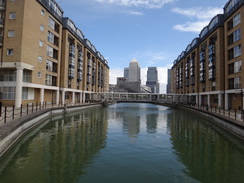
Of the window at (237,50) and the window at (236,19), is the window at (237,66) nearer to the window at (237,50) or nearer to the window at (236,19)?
the window at (237,50)

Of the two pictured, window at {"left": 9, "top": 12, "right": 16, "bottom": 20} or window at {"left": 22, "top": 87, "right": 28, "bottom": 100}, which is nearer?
window at {"left": 9, "top": 12, "right": 16, "bottom": 20}

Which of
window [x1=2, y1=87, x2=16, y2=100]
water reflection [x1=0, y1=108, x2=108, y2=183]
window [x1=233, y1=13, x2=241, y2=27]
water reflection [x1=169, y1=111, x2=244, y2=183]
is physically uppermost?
window [x1=233, y1=13, x2=241, y2=27]

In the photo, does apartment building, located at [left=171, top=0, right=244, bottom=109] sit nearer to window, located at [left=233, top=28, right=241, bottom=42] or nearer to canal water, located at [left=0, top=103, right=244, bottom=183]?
window, located at [left=233, top=28, right=241, bottom=42]

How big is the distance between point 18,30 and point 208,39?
1991 inches

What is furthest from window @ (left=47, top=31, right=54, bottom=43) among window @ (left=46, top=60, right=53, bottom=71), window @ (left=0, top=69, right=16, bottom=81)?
window @ (left=0, top=69, right=16, bottom=81)

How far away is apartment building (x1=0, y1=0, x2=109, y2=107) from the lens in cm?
3198

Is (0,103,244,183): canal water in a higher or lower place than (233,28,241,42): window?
lower

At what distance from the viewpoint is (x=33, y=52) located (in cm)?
3553

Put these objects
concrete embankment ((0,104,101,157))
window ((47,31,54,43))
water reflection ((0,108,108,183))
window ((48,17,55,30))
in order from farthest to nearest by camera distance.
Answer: window ((48,17,55,30)), window ((47,31,54,43)), concrete embankment ((0,104,101,157)), water reflection ((0,108,108,183))

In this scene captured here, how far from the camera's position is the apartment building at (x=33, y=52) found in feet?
105

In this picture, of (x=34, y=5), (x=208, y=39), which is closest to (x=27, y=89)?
(x=34, y=5)

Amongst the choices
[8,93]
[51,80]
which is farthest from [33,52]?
[51,80]

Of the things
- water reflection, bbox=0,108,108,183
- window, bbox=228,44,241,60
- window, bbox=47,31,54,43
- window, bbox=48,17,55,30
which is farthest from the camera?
window, bbox=48,17,55,30

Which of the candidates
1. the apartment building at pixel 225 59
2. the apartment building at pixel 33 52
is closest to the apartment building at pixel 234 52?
the apartment building at pixel 225 59
